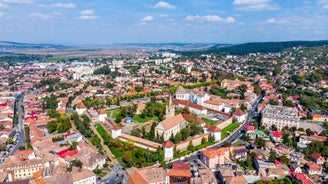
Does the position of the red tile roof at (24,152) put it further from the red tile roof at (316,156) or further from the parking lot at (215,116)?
the red tile roof at (316,156)

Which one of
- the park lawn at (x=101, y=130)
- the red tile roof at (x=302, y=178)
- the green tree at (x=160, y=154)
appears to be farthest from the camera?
the park lawn at (x=101, y=130)

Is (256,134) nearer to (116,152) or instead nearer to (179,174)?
(179,174)

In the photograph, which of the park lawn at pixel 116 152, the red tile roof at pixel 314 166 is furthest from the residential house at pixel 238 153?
the park lawn at pixel 116 152

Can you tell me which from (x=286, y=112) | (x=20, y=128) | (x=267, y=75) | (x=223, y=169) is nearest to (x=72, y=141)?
(x=20, y=128)

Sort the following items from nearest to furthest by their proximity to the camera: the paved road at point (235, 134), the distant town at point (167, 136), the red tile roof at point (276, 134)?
the distant town at point (167, 136)
the paved road at point (235, 134)
the red tile roof at point (276, 134)

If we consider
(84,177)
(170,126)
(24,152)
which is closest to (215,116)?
(170,126)

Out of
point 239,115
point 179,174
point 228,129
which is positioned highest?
point 239,115

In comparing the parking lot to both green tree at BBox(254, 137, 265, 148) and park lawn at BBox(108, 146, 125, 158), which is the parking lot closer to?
green tree at BBox(254, 137, 265, 148)

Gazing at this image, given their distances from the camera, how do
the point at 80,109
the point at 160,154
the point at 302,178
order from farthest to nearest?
1. the point at 80,109
2. the point at 160,154
3. the point at 302,178

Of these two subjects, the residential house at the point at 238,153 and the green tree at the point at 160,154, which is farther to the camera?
the residential house at the point at 238,153

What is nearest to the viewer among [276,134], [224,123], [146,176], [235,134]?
[146,176]
